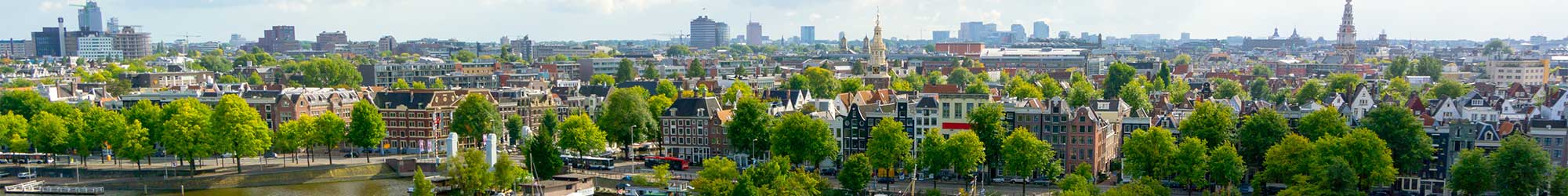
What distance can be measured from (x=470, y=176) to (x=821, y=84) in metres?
90.9

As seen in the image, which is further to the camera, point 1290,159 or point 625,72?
point 625,72

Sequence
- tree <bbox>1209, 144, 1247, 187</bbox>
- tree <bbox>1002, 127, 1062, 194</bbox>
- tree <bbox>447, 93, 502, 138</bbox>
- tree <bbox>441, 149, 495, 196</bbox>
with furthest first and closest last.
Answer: tree <bbox>447, 93, 502, 138</bbox>, tree <bbox>1002, 127, 1062, 194</bbox>, tree <bbox>1209, 144, 1247, 187</bbox>, tree <bbox>441, 149, 495, 196</bbox>

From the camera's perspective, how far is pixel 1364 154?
6650cm

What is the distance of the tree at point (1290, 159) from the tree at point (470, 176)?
32.4 meters

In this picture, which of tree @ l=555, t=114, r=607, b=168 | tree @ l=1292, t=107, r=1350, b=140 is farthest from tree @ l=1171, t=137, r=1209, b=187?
tree @ l=555, t=114, r=607, b=168

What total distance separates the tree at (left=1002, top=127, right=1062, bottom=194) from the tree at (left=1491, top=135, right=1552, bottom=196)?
18.5 metres

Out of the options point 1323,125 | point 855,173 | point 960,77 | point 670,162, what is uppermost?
point 1323,125

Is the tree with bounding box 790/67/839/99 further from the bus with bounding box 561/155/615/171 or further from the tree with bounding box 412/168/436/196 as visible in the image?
the tree with bounding box 412/168/436/196

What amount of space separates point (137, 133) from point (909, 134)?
131ft

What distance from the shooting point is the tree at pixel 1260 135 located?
251ft

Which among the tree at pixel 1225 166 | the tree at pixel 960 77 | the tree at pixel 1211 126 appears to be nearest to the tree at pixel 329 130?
the tree at pixel 1211 126

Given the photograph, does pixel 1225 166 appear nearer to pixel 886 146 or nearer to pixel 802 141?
pixel 886 146

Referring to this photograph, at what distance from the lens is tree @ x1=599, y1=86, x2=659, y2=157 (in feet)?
301

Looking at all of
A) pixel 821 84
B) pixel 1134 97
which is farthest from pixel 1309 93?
pixel 821 84
